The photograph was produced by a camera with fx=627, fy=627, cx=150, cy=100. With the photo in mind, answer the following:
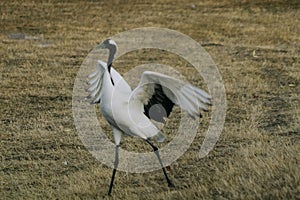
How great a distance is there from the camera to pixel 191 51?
15.6 m

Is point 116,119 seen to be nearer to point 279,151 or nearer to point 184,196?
point 184,196

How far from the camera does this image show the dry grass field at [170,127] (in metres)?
6.00

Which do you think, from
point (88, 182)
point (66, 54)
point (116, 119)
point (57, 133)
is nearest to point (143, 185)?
point (88, 182)

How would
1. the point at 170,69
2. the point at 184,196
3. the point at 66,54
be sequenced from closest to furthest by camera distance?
the point at 184,196
the point at 170,69
the point at 66,54

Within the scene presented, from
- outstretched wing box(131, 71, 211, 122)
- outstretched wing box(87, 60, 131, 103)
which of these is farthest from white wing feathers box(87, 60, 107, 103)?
outstretched wing box(131, 71, 211, 122)

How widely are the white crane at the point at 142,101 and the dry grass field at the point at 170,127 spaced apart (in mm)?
683

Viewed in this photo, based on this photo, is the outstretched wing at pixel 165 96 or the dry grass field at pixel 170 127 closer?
the outstretched wing at pixel 165 96

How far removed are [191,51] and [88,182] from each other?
9.51 m

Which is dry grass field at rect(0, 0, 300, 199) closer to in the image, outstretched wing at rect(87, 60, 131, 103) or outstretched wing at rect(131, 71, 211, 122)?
outstretched wing at rect(131, 71, 211, 122)

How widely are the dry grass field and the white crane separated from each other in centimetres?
68

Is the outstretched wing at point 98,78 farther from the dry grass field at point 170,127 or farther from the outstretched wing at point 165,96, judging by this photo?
the dry grass field at point 170,127

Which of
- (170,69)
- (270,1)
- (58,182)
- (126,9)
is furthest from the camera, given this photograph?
(270,1)

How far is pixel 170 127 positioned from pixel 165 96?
3.67m

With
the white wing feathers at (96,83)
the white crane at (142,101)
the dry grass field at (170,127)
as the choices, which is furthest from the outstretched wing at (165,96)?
the dry grass field at (170,127)
